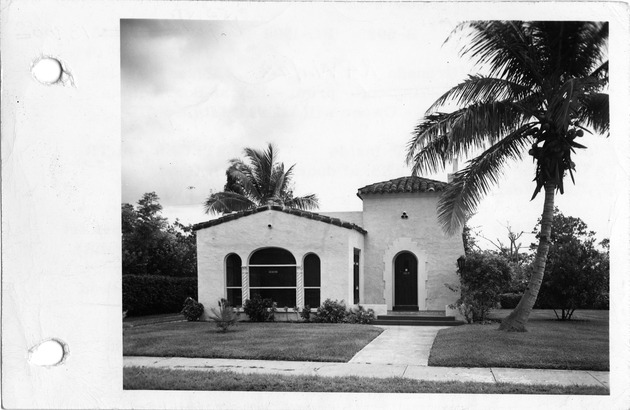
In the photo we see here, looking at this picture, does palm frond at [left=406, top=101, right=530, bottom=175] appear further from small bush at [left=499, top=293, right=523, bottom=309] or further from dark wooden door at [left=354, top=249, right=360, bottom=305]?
small bush at [left=499, top=293, right=523, bottom=309]

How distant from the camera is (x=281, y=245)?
16.9 feet

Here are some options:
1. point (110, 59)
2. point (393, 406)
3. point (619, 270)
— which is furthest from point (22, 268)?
point (619, 270)

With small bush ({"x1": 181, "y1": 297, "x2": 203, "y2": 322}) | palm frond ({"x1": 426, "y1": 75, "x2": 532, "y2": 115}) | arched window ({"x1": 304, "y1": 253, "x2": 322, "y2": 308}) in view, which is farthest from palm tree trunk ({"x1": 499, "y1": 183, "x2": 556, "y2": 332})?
small bush ({"x1": 181, "y1": 297, "x2": 203, "y2": 322})

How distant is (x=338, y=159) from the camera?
191 inches

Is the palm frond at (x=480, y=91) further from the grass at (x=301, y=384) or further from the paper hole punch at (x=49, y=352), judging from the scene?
the paper hole punch at (x=49, y=352)

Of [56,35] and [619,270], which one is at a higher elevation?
[56,35]

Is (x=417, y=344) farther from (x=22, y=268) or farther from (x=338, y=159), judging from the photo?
(x=22, y=268)

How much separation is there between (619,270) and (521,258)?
1007 millimetres

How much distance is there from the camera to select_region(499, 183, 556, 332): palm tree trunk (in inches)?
190

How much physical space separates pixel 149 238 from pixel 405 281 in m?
2.50

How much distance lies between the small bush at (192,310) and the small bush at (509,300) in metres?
3.12

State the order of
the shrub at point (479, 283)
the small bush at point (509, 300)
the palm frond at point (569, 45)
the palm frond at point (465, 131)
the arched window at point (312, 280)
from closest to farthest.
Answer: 1. the palm frond at point (569, 45)
2. the shrub at point (479, 283)
3. the palm frond at point (465, 131)
4. the arched window at point (312, 280)
5. the small bush at point (509, 300)

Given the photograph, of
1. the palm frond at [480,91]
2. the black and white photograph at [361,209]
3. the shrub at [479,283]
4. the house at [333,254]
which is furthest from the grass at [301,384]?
the palm frond at [480,91]

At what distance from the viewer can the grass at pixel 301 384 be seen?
178 inches
